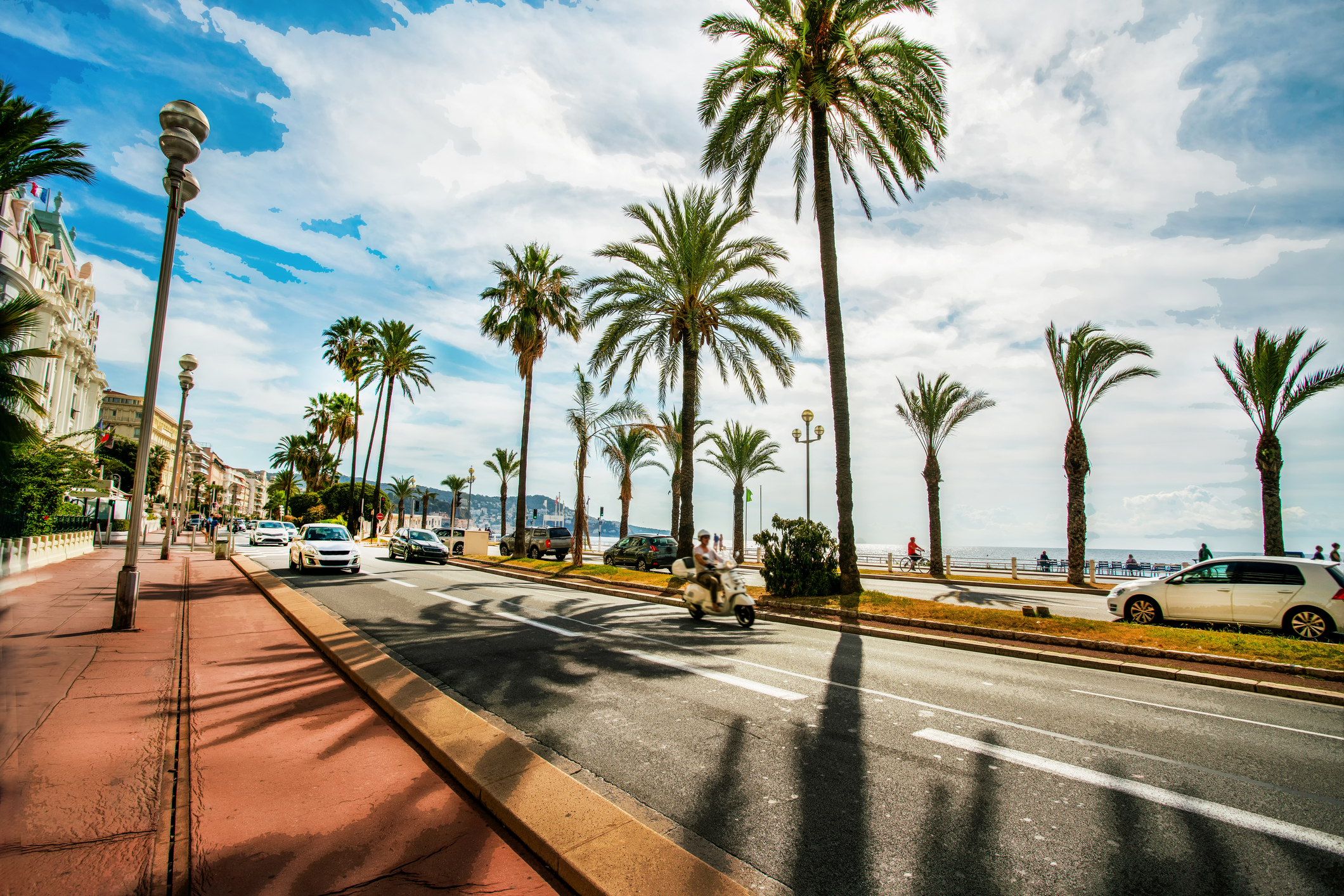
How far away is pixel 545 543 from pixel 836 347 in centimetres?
2261

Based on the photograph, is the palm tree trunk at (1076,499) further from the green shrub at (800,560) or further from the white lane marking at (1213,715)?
the white lane marking at (1213,715)

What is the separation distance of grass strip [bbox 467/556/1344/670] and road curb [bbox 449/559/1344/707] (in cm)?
22

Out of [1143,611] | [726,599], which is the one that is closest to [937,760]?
[726,599]

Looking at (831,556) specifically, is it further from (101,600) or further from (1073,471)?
(1073,471)

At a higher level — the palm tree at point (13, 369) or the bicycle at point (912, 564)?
the palm tree at point (13, 369)

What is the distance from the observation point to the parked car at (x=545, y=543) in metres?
33.7

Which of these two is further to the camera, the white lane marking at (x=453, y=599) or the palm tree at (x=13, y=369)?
the white lane marking at (x=453, y=599)

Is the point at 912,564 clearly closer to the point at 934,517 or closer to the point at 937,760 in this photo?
the point at 934,517

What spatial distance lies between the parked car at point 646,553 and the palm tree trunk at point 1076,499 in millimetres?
16570

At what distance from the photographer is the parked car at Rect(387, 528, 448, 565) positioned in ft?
88.5

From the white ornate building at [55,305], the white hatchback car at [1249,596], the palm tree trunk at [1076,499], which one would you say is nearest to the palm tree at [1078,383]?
the palm tree trunk at [1076,499]

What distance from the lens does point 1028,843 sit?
11.4ft

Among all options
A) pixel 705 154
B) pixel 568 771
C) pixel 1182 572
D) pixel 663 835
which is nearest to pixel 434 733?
pixel 568 771

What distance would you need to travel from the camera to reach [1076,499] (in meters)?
26.2
